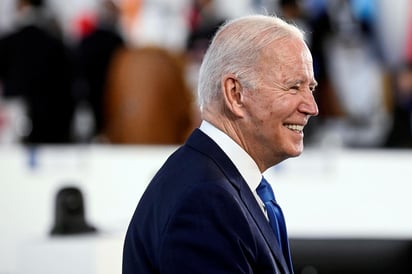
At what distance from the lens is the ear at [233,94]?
2688 mm

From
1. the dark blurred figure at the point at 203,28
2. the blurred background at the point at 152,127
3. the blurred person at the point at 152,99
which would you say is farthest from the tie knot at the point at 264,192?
the dark blurred figure at the point at 203,28

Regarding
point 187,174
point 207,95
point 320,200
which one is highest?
point 207,95

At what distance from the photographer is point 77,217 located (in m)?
4.26

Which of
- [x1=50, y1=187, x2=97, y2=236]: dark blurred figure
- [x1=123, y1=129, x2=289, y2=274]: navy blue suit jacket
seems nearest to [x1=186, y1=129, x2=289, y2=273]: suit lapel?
[x1=123, y1=129, x2=289, y2=274]: navy blue suit jacket

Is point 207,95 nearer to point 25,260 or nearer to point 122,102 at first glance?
point 25,260

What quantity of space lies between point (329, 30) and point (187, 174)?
20.9 feet

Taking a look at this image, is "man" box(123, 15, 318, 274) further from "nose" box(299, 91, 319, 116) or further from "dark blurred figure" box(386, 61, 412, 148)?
"dark blurred figure" box(386, 61, 412, 148)

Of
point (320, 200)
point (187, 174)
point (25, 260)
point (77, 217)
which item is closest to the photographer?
point (187, 174)

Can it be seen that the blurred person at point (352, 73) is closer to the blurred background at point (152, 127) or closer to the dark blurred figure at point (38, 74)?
the blurred background at point (152, 127)

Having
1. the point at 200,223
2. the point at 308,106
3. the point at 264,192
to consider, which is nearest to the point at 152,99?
the point at 264,192

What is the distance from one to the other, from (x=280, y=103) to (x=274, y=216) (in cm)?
29

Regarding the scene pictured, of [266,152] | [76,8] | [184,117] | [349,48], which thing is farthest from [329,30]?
[266,152]

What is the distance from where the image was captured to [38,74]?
762 cm

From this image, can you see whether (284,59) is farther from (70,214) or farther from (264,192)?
(70,214)
